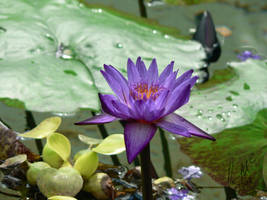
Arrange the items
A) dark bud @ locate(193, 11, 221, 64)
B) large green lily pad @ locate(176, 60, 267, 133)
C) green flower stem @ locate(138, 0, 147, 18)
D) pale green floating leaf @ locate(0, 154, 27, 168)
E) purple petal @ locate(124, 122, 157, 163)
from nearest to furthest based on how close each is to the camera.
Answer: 1. purple petal @ locate(124, 122, 157, 163)
2. pale green floating leaf @ locate(0, 154, 27, 168)
3. large green lily pad @ locate(176, 60, 267, 133)
4. dark bud @ locate(193, 11, 221, 64)
5. green flower stem @ locate(138, 0, 147, 18)

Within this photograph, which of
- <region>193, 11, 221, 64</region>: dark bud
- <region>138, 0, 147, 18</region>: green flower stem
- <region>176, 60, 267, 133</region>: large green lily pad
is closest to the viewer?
<region>176, 60, 267, 133</region>: large green lily pad

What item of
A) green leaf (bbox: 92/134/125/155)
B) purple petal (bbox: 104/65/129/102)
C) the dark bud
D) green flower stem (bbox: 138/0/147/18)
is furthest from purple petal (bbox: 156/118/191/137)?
green flower stem (bbox: 138/0/147/18)

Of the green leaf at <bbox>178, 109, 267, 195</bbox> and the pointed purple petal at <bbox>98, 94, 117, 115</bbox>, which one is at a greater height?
the pointed purple petal at <bbox>98, 94, 117, 115</bbox>

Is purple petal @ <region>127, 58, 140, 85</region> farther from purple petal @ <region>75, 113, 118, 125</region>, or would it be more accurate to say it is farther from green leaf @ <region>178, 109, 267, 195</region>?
green leaf @ <region>178, 109, 267, 195</region>

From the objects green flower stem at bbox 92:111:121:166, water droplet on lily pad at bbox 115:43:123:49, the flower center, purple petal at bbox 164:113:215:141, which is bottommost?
green flower stem at bbox 92:111:121:166

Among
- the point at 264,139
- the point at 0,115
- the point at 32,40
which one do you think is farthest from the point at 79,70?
the point at 264,139

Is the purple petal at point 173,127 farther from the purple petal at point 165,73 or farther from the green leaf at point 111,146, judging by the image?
the green leaf at point 111,146

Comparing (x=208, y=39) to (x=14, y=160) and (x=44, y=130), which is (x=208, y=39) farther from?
(x=14, y=160)

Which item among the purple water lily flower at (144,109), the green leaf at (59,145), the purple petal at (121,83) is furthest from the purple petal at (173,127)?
the green leaf at (59,145)
